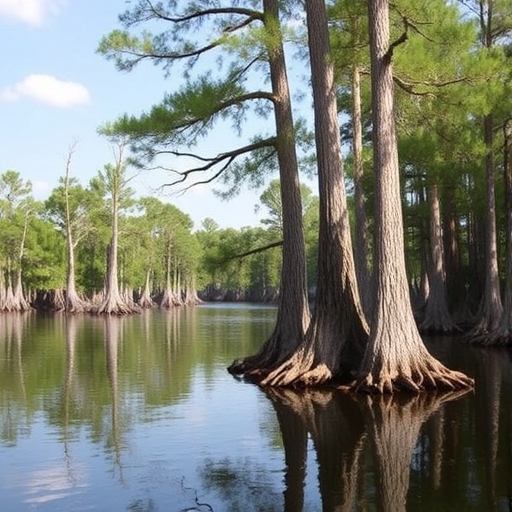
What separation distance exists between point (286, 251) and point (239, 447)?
5.64 meters

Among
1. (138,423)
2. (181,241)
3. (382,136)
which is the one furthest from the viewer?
(181,241)

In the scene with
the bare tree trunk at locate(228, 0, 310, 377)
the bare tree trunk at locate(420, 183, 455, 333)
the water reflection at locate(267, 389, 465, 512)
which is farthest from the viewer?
the bare tree trunk at locate(420, 183, 455, 333)

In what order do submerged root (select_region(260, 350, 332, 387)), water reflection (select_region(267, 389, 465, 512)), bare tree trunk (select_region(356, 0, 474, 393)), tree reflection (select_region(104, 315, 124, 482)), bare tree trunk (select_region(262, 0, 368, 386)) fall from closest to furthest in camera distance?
water reflection (select_region(267, 389, 465, 512)) → tree reflection (select_region(104, 315, 124, 482)) → bare tree trunk (select_region(356, 0, 474, 393)) → submerged root (select_region(260, 350, 332, 387)) → bare tree trunk (select_region(262, 0, 368, 386))

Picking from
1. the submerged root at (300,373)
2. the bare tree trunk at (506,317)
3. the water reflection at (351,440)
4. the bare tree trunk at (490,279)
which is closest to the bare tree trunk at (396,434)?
the water reflection at (351,440)

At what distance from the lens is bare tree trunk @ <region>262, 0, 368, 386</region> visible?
1020 centimetres

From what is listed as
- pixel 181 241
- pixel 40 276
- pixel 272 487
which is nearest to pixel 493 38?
pixel 272 487

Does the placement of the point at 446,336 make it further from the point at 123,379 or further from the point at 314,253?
the point at 314,253

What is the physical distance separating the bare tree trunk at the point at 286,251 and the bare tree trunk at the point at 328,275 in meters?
0.86

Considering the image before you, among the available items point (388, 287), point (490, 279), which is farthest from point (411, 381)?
point (490, 279)

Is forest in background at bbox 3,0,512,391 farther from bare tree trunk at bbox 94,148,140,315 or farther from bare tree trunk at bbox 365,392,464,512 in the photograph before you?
bare tree trunk at bbox 94,148,140,315

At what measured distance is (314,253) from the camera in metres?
62.4

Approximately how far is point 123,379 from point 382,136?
5.85 metres

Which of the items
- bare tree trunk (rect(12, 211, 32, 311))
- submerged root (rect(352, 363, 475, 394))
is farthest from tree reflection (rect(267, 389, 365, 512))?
bare tree trunk (rect(12, 211, 32, 311))

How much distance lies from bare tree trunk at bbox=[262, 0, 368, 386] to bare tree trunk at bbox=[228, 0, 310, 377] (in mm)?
860
